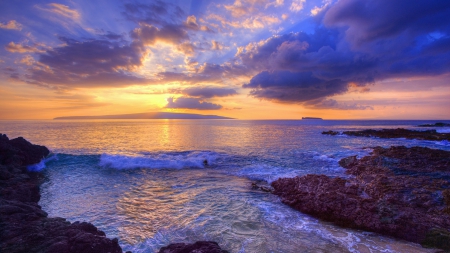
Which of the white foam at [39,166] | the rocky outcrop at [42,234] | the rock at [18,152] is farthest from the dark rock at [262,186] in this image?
the white foam at [39,166]

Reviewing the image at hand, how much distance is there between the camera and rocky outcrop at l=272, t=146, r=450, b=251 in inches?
354

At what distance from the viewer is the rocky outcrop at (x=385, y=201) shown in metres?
8.99

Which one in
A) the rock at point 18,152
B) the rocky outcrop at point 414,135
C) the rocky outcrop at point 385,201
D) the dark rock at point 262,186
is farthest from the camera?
the rocky outcrop at point 414,135

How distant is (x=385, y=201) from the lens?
11055 mm

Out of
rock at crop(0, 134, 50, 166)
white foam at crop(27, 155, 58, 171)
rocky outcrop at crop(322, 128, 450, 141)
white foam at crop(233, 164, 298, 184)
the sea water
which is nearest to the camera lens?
the sea water

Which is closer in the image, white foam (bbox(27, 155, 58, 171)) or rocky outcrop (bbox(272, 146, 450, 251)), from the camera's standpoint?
rocky outcrop (bbox(272, 146, 450, 251))

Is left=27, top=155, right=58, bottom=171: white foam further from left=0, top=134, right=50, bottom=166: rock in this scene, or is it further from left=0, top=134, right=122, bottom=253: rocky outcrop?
left=0, top=134, right=122, bottom=253: rocky outcrop

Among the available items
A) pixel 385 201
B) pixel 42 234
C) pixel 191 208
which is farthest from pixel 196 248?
pixel 385 201

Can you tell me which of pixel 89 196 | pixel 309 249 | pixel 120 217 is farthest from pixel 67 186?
pixel 309 249

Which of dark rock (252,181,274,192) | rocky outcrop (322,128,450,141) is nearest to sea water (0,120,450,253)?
dark rock (252,181,274,192)

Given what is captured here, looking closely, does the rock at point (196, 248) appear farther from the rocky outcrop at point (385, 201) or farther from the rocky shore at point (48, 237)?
the rocky outcrop at point (385, 201)

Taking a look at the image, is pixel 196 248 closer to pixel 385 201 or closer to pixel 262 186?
pixel 262 186

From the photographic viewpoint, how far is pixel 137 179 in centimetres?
1833

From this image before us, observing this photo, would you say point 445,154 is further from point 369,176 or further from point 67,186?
point 67,186
